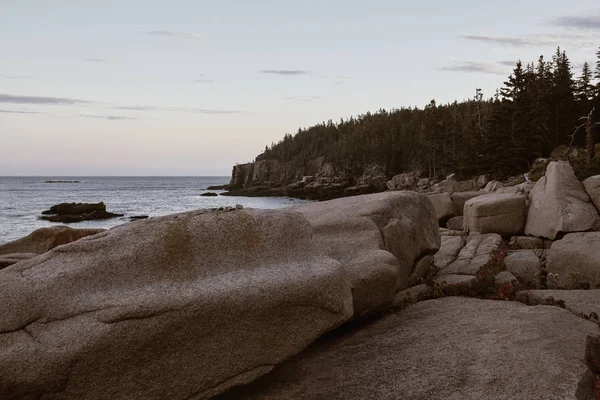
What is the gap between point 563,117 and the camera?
6288cm

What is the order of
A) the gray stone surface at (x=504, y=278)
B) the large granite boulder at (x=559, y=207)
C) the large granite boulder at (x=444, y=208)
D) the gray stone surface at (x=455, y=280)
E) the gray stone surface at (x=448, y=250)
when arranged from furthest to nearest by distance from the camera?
the large granite boulder at (x=444, y=208) → the large granite boulder at (x=559, y=207) → the gray stone surface at (x=448, y=250) → the gray stone surface at (x=455, y=280) → the gray stone surface at (x=504, y=278)

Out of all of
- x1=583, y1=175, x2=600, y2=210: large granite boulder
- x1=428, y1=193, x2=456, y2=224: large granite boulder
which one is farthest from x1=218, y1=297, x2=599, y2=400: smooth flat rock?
x1=428, y1=193, x2=456, y2=224: large granite boulder

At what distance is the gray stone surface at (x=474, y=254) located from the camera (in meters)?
14.6

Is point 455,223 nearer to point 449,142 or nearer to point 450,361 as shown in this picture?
point 450,361

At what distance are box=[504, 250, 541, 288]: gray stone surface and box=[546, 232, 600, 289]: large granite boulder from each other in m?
0.37

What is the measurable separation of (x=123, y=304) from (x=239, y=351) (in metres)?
1.72

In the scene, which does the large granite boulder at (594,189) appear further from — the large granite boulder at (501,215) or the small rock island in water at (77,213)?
the small rock island in water at (77,213)

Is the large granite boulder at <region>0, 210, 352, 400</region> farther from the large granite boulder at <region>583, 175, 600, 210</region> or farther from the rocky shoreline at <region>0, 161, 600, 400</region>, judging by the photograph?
the large granite boulder at <region>583, 175, 600, 210</region>

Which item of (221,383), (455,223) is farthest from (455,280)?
(455,223)

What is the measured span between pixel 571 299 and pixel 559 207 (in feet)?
27.2

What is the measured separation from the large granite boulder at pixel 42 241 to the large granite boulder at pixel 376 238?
362 inches

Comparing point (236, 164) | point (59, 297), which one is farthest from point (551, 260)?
point (236, 164)

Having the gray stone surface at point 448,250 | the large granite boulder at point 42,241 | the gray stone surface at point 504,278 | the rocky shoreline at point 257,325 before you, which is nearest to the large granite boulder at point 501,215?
the gray stone surface at point 448,250

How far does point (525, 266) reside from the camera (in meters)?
13.9
